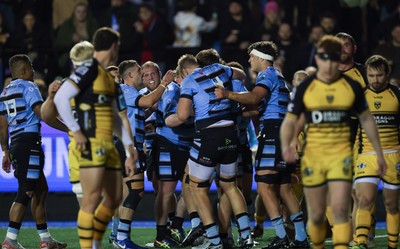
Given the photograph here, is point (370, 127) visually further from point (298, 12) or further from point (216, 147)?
point (298, 12)

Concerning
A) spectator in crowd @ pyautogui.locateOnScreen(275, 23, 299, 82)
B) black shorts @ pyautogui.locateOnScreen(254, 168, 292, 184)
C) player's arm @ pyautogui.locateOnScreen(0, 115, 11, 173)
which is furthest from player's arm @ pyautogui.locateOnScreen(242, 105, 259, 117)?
spectator in crowd @ pyautogui.locateOnScreen(275, 23, 299, 82)

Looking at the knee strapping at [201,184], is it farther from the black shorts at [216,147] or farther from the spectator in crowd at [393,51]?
the spectator in crowd at [393,51]

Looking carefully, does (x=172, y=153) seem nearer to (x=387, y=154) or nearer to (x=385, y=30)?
(x=387, y=154)

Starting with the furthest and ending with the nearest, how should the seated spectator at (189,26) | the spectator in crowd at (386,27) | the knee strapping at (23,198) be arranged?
1. the seated spectator at (189,26)
2. the spectator in crowd at (386,27)
3. the knee strapping at (23,198)

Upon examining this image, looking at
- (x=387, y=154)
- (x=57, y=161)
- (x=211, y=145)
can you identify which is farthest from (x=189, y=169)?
(x=57, y=161)

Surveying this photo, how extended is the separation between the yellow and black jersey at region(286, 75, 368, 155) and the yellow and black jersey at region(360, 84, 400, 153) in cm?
212

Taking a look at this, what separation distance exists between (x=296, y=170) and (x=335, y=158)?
4081mm

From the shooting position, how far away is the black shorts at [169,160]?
13273 mm

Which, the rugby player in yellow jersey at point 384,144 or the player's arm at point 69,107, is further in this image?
the rugby player in yellow jersey at point 384,144

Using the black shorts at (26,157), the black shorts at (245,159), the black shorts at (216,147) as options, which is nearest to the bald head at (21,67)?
the black shorts at (26,157)

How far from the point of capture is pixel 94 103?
1033 cm

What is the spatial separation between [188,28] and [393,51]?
152 inches

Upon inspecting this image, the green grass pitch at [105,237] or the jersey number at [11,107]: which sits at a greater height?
the jersey number at [11,107]

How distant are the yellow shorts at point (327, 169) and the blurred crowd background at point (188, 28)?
8.76m
